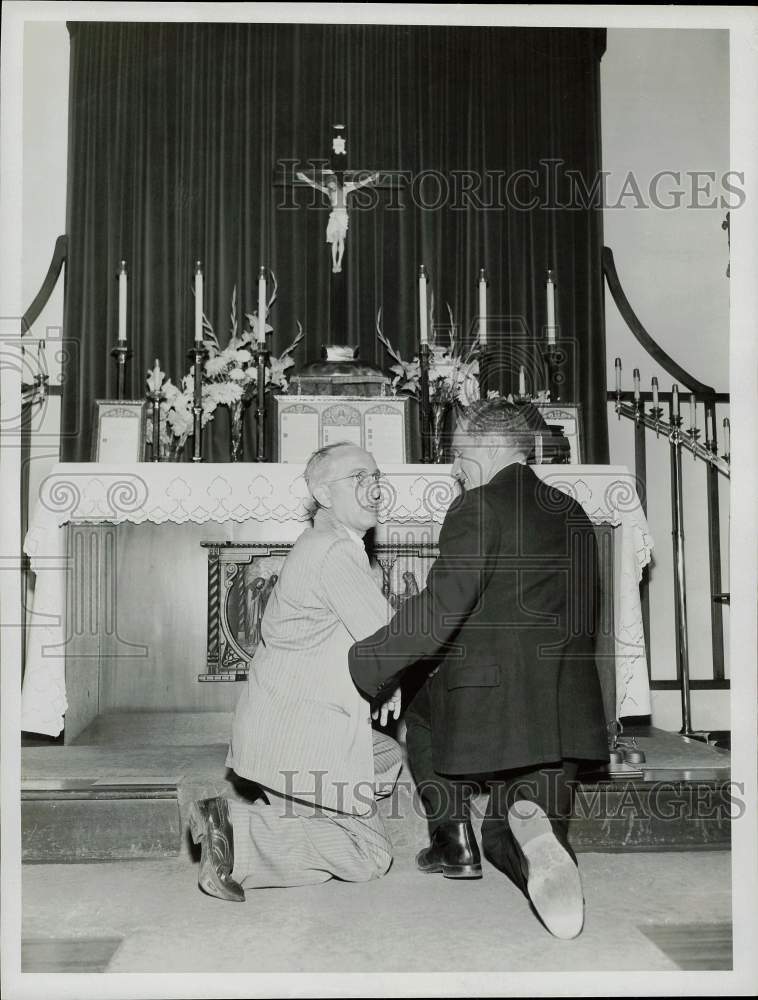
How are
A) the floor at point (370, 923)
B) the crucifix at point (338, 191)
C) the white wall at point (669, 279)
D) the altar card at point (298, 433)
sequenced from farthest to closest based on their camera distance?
the white wall at point (669, 279)
the crucifix at point (338, 191)
the altar card at point (298, 433)
the floor at point (370, 923)

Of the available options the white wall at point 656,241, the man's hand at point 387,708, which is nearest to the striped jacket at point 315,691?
the man's hand at point 387,708

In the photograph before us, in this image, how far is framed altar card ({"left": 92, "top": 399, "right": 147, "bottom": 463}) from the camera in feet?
14.3

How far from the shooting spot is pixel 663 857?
3.23 m

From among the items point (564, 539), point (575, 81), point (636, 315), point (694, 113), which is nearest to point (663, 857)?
point (564, 539)

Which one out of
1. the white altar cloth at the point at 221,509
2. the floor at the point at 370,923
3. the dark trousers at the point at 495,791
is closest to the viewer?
the floor at the point at 370,923

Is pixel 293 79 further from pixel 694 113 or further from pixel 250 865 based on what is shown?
pixel 250 865

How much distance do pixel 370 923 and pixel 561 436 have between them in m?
2.46

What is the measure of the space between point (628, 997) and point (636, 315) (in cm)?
399

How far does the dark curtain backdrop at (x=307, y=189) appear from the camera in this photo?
570 cm

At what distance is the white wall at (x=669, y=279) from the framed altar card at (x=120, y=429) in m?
2.71

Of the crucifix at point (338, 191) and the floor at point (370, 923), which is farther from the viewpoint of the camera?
the crucifix at point (338, 191)

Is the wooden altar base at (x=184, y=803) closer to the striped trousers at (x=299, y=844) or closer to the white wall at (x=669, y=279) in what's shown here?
the striped trousers at (x=299, y=844)

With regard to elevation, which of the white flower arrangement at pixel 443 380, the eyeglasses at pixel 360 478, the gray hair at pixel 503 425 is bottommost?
the eyeglasses at pixel 360 478

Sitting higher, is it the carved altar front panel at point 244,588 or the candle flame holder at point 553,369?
the candle flame holder at point 553,369
